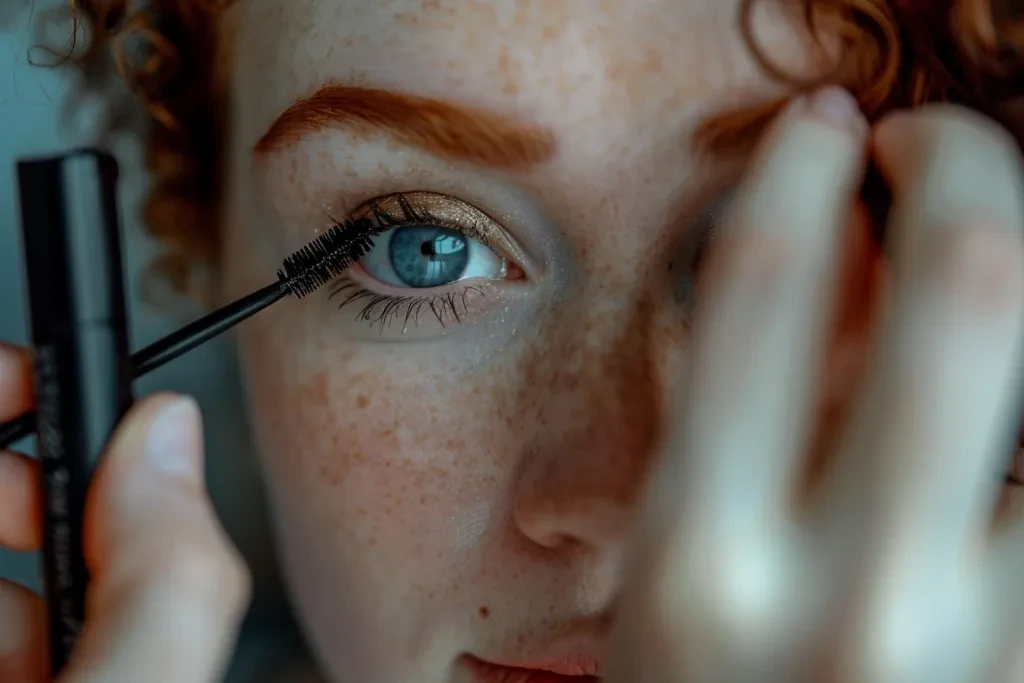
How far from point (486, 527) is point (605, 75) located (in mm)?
246

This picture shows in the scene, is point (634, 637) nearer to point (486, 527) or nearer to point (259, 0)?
point (486, 527)

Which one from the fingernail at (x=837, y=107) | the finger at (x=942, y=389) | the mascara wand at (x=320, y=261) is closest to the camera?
the finger at (x=942, y=389)

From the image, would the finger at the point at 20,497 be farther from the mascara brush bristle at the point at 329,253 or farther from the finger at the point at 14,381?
the mascara brush bristle at the point at 329,253

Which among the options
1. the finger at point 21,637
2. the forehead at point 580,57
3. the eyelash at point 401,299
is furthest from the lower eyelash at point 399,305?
the finger at point 21,637

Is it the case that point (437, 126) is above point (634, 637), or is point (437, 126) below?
above

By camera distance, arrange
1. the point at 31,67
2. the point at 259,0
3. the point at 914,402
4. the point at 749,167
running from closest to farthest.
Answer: the point at 914,402 → the point at 749,167 → the point at 259,0 → the point at 31,67

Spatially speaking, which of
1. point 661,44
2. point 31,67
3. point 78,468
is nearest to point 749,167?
point 661,44

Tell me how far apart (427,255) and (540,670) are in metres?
0.25

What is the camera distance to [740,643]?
32 centimetres

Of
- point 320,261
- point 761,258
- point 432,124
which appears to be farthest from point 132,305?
point 761,258

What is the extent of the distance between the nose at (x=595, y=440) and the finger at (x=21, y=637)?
0.25 metres

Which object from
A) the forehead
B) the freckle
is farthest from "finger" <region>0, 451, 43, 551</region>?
the forehead

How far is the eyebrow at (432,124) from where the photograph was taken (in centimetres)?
44

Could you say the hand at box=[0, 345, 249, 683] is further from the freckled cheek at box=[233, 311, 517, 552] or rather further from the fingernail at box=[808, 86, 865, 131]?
the fingernail at box=[808, 86, 865, 131]
